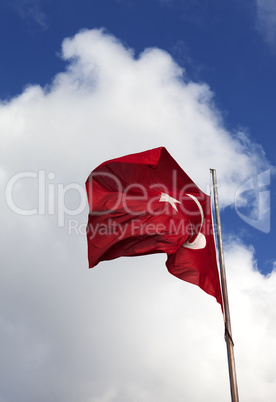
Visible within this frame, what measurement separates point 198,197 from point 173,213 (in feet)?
4.71

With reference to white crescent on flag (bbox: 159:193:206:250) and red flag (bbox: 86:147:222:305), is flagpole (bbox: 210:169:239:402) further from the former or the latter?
white crescent on flag (bbox: 159:193:206:250)

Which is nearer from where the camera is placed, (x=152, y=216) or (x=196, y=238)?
(x=196, y=238)

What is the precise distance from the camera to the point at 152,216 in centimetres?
2308

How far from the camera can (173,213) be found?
2309cm

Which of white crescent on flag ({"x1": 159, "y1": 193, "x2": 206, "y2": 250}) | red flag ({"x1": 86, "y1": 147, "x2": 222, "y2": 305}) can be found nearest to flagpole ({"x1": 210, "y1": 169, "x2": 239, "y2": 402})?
red flag ({"x1": 86, "y1": 147, "x2": 222, "y2": 305})

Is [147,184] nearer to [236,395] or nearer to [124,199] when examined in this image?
[124,199]

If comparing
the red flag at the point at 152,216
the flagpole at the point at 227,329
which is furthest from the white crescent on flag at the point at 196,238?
the flagpole at the point at 227,329

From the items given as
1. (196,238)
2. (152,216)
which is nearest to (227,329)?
(196,238)

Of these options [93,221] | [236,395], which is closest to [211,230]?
[93,221]

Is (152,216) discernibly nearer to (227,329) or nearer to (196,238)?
(196,238)

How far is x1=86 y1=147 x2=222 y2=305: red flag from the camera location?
72.6ft

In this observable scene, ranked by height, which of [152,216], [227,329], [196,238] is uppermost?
[152,216]

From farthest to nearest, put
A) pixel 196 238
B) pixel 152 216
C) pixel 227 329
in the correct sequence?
1. pixel 152 216
2. pixel 196 238
3. pixel 227 329

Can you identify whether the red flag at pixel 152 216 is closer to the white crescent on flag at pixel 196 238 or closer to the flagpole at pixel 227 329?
the white crescent on flag at pixel 196 238
